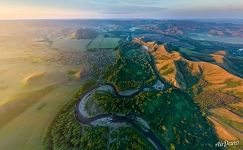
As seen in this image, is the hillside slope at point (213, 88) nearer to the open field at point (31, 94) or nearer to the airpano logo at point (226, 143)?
the airpano logo at point (226, 143)

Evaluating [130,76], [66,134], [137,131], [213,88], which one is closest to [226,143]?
[137,131]

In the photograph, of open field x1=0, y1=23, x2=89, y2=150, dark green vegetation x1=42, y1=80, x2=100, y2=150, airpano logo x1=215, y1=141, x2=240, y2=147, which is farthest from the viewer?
open field x1=0, y1=23, x2=89, y2=150

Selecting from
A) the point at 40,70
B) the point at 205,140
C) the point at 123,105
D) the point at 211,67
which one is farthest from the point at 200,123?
the point at 40,70

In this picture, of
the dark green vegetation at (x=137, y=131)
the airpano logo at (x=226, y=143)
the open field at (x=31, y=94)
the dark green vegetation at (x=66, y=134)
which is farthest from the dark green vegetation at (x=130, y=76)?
the airpano logo at (x=226, y=143)

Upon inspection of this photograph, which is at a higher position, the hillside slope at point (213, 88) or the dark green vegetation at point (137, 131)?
the dark green vegetation at point (137, 131)

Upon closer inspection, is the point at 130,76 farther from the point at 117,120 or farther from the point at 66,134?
the point at 66,134

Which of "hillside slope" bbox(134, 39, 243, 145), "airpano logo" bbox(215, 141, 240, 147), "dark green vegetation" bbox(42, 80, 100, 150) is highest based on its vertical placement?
"dark green vegetation" bbox(42, 80, 100, 150)

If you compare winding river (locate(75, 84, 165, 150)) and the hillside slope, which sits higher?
winding river (locate(75, 84, 165, 150))

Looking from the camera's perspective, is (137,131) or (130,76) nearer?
(137,131)

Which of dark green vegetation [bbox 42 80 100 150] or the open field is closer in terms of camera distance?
dark green vegetation [bbox 42 80 100 150]

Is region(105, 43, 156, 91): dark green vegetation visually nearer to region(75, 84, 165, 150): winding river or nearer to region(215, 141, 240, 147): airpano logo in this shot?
region(75, 84, 165, 150): winding river

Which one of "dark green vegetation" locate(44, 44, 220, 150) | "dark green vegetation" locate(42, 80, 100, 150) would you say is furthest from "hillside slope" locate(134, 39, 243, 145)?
"dark green vegetation" locate(42, 80, 100, 150)
